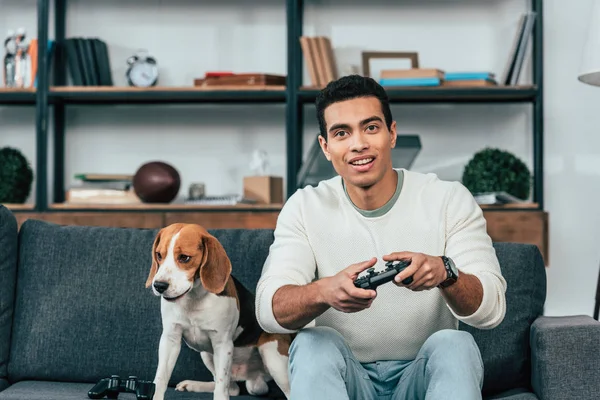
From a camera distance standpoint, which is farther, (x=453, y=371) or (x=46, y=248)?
(x=46, y=248)

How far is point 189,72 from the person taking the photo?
403cm

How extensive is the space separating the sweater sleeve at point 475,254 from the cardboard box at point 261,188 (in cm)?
181

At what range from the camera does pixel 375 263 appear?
5.49 ft

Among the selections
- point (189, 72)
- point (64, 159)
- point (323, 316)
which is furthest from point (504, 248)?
point (64, 159)

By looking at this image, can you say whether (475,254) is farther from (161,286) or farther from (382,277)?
(161,286)

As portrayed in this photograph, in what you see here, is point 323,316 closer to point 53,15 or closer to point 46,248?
point 46,248

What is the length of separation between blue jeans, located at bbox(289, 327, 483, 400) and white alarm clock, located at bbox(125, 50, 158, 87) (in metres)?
2.42

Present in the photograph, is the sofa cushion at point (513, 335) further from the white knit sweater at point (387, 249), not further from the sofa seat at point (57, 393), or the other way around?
the sofa seat at point (57, 393)

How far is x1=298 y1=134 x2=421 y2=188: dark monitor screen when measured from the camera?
136 inches

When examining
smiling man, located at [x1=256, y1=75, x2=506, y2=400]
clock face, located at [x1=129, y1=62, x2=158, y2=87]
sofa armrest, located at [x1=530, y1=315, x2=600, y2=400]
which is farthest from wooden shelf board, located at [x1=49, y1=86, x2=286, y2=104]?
sofa armrest, located at [x1=530, y1=315, x2=600, y2=400]

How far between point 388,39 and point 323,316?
92.9 inches

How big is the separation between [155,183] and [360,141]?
6.34 ft

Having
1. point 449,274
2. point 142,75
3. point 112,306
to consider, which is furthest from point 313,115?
point 449,274

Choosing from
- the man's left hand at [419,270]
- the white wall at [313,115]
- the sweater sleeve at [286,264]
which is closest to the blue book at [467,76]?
the white wall at [313,115]
